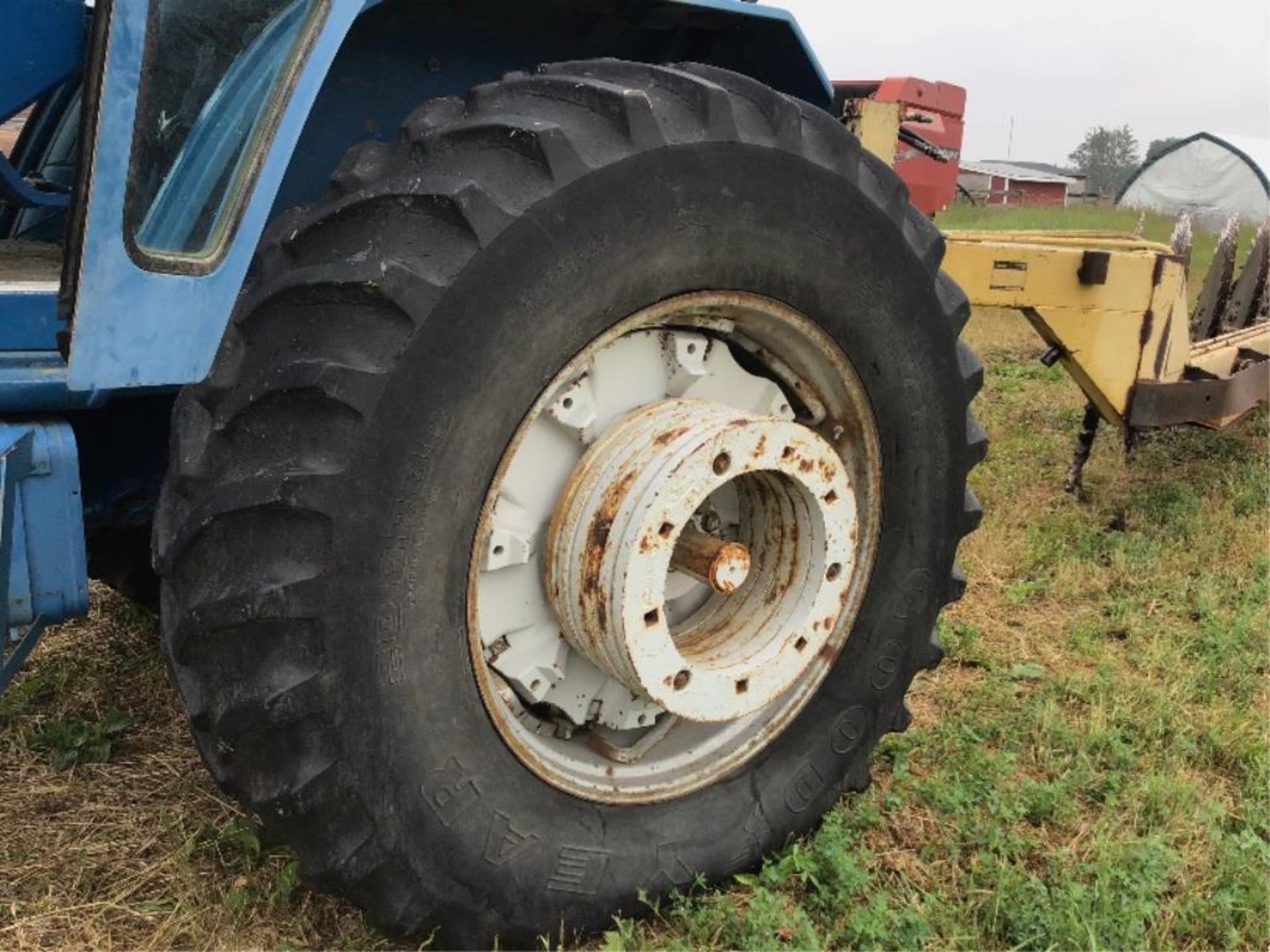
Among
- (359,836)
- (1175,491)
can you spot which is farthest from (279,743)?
(1175,491)

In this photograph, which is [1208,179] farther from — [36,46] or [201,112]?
[201,112]

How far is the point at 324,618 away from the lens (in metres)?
1.57

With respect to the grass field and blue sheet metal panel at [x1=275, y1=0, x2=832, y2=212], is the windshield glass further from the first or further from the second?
the grass field

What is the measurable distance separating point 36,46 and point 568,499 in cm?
159

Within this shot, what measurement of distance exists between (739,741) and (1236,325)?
5.39 meters

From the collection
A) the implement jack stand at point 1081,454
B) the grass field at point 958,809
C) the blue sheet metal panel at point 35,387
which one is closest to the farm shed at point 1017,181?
the implement jack stand at point 1081,454

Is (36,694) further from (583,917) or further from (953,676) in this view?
(953,676)

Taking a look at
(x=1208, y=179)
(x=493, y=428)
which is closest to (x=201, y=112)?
(x=493, y=428)

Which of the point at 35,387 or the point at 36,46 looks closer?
the point at 35,387

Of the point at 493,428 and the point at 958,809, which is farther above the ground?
the point at 493,428

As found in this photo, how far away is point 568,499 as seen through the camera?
192cm

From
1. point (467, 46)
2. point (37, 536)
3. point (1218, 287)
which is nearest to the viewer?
point (37, 536)

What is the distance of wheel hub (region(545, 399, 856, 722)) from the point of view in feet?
6.04

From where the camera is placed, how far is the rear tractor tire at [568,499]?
1583 mm
